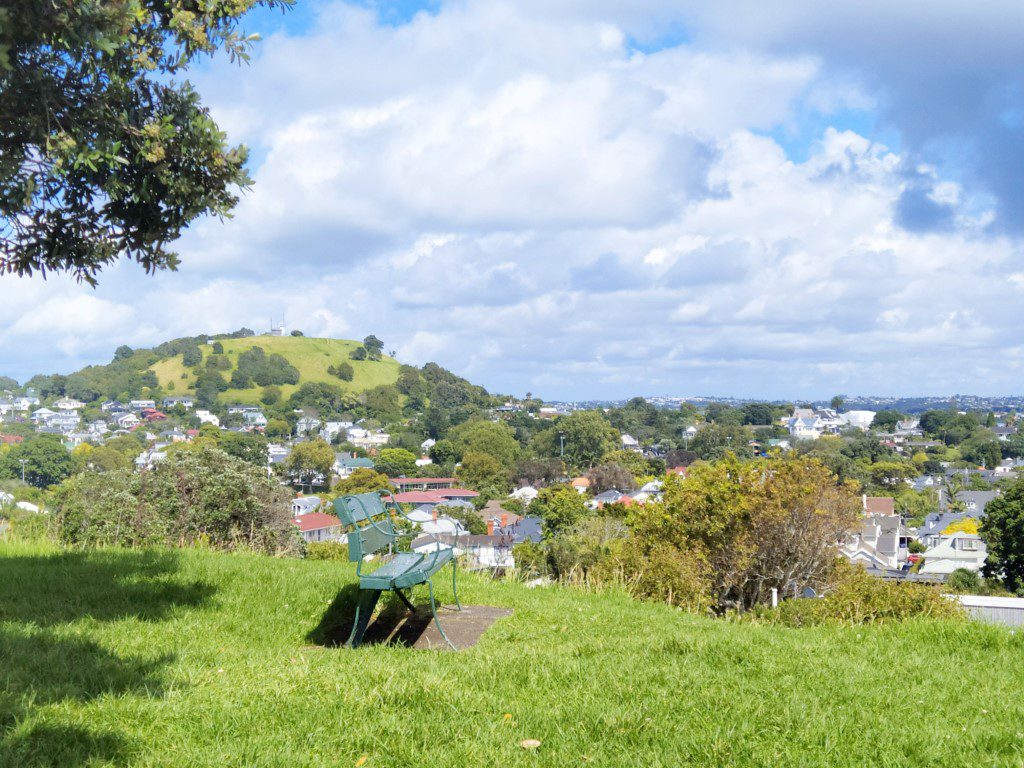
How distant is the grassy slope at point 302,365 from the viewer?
5413 inches

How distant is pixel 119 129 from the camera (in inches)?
166

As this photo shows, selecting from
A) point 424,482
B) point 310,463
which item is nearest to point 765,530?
point 310,463

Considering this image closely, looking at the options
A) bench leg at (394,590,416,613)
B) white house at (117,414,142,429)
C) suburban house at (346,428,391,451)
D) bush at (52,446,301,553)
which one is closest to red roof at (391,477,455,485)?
suburban house at (346,428,391,451)

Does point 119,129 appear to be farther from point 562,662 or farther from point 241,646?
point 562,662

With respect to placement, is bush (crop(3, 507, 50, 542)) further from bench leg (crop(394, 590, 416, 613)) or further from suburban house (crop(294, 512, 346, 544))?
suburban house (crop(294, 512, 346, 544))

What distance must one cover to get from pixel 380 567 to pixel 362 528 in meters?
0.33

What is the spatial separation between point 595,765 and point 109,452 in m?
76.5

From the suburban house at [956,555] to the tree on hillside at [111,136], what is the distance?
42.9 metres

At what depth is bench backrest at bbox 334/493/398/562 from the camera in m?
5.39

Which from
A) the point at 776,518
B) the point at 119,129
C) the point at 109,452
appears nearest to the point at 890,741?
the point at 119,129

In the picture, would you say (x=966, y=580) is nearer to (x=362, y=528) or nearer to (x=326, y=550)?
(x=326, y=550)

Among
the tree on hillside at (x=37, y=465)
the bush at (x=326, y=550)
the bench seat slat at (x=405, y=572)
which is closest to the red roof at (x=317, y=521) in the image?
the tree on hillside at (x=37, y=465)

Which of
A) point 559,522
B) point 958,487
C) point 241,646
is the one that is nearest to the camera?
point 241,646

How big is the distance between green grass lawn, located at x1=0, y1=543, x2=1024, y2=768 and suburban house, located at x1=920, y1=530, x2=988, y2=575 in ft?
133
